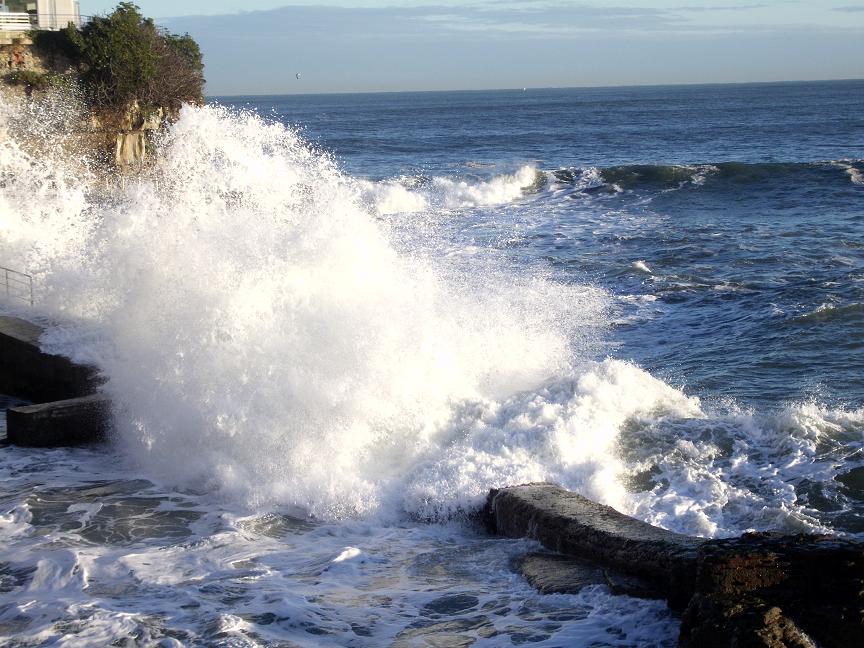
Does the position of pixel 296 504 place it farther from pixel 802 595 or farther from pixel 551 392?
pixel 802 595

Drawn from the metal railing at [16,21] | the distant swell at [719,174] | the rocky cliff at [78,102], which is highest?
the metal railing at [16,21]

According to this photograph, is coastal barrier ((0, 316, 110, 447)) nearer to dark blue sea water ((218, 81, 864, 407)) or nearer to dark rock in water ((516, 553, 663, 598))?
dark rock in water ((516, 553, 663, 598))

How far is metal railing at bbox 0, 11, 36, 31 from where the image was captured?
2477 cm

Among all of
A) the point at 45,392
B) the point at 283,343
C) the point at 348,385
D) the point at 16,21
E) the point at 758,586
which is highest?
the point at 16,21

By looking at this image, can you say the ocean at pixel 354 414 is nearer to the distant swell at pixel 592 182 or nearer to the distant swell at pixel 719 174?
the distant swell at pixel 592 182

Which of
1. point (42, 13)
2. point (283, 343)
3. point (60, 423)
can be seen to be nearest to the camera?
point (283, 343)

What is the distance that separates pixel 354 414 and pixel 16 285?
7071 mm

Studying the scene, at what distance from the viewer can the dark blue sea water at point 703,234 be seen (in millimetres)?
11781

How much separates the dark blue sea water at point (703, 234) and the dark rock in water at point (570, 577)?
4.36m

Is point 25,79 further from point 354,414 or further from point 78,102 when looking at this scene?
point 354,414

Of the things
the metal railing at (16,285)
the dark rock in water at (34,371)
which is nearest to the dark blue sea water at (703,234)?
the dark rock in water at (34,371)

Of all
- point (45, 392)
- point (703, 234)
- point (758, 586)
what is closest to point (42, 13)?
point (703, 234)

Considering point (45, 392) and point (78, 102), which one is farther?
point (78, 102)

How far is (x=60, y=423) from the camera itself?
962 centimetres
